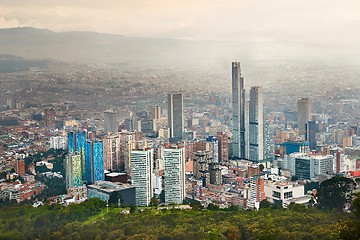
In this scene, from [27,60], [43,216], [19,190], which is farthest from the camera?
[27,60]

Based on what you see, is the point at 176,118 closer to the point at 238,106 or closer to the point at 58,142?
the point at 238,106

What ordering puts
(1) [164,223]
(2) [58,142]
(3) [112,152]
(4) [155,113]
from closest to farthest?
1. (1) [164,223]
2. (2) [58,142]
3. (3) [112,152]
4. (4) [155,113]

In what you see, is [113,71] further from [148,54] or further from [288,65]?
[288,65]

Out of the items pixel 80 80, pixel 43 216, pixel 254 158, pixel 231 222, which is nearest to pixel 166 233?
pixel 231 222

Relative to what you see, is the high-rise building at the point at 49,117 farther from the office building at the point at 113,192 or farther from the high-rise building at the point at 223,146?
the high-rise building at the point at 223,146

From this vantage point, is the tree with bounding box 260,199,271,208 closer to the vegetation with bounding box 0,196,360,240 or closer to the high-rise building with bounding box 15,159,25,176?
the vegetation with bounding box 0,196,360,240

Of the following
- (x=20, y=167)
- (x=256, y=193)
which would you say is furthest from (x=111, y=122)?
(x=256, y=193)
